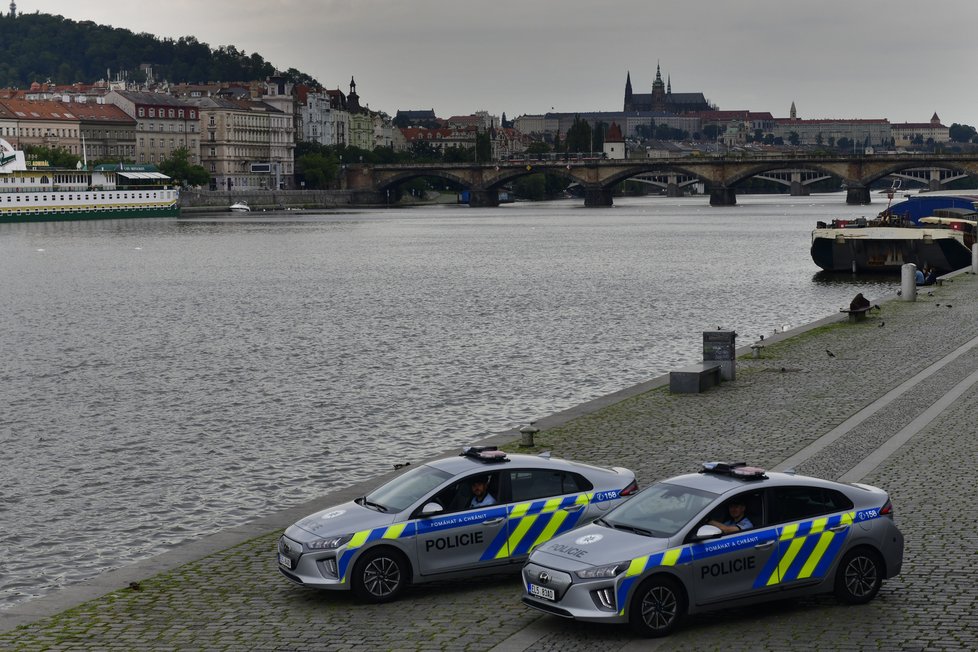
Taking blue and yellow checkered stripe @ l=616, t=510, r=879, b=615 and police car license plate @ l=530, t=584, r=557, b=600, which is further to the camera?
blue and yellow checkered stripe @ l=616, t=510, r=879, b=615

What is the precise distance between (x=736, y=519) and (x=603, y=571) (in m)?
1.77

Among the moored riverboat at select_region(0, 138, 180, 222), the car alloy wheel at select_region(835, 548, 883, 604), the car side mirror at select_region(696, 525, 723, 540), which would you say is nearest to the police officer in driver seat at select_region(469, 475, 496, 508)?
the car side mirror at select_region(696, 525, 723, 540)

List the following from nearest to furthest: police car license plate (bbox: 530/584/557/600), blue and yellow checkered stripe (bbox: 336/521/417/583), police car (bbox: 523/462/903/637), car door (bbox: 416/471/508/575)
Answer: police car (bbox: 523/462/903/637) → police car license plate (bbox: 530/584/557/600) → blue and yellow checkered stripe (bbox: 336/521/417/583) → car door (bbox: 416/471/508/575)

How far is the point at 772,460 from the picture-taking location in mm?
24203

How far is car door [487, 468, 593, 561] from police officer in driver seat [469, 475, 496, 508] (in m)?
0.22

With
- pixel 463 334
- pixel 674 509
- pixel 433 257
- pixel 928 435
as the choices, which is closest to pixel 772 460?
pixel 928 435

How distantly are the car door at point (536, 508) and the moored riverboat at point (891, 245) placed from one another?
7035 cm

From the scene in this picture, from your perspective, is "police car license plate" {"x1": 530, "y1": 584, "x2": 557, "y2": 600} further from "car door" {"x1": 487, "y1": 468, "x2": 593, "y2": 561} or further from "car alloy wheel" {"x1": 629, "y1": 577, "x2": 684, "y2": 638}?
"car door" {"x1": 487, "y1": 468, "x2": 593, "y2": 561}

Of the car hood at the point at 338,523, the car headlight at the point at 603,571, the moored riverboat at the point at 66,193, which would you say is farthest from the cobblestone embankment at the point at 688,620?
the moored riverboat at the point at 66,193

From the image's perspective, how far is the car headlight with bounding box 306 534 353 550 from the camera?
54.2 ft

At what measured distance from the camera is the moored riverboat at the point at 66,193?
18250 cm

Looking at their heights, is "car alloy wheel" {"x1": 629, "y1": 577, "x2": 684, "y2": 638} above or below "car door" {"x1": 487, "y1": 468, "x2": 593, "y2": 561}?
below

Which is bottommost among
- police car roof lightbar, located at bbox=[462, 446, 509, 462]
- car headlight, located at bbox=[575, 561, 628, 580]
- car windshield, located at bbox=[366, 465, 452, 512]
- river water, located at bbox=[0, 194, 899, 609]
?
river water, located at bbox=[0, 194, 899, 609]

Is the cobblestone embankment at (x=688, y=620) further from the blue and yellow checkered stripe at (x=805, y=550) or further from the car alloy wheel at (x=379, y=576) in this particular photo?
the blue and yellow checkered stripe at (x=805, y=550)
